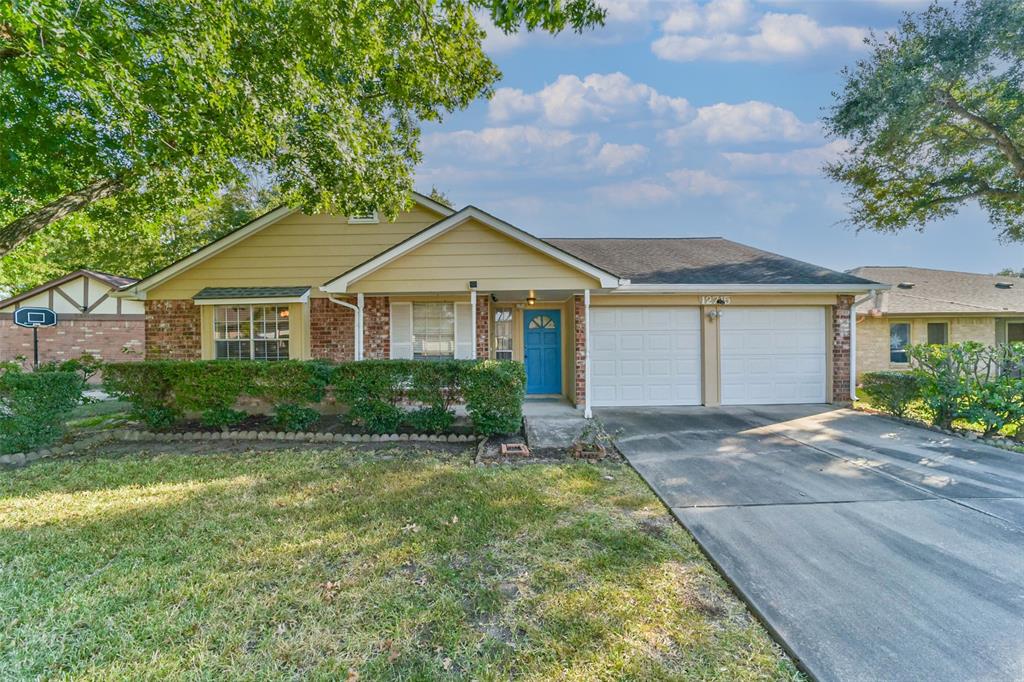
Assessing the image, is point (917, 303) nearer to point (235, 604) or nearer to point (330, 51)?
point (330, 51)

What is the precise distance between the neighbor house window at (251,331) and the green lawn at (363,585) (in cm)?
501

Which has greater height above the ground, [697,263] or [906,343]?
[697,263]

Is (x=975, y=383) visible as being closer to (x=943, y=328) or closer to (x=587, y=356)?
(x=587, y=356)

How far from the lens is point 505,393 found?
668 centimetres

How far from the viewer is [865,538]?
3525 millimetres

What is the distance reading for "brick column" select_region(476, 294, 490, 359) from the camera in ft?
29.8

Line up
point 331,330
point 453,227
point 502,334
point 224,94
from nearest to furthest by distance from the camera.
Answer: point 224,94 < point 453,227 < point 331,330 < point 502,334

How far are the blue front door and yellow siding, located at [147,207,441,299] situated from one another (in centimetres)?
365

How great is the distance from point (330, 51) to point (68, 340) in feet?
56.7

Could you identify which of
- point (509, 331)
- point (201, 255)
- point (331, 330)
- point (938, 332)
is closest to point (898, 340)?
point (938, 332)

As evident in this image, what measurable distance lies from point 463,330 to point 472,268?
1864 millimetres

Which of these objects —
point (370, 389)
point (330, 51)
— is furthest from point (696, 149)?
point (370, 389)

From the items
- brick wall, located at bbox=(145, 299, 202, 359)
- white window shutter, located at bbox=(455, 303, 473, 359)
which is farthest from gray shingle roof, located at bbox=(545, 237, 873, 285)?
brick wall, located at bbox=(145, 299, 202, 359)

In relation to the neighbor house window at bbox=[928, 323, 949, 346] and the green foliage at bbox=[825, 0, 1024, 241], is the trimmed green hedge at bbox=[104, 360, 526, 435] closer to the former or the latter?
the green foliage at bbox=[825, 0, 1024, 241]
